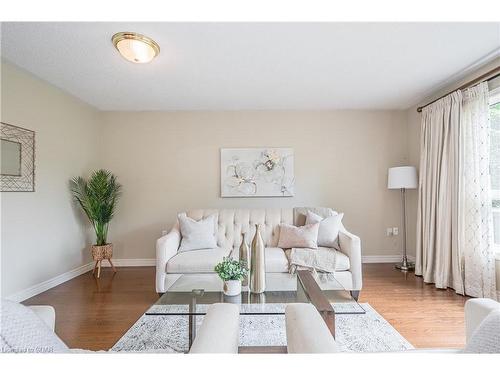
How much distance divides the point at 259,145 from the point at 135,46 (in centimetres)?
228

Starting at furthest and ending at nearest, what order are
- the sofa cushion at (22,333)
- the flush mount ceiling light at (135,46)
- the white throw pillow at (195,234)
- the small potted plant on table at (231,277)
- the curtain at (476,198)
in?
the white throw pillow at (195,234) < the curtain at (476,198) < the flush mount ceiling light at (135,46) < the small potted plant on table at (231,277) < the sofa cushion at (22,333)

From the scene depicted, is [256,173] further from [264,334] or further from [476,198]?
[476,198]

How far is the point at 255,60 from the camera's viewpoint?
257 centimetres

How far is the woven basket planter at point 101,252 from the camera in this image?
3479 mm

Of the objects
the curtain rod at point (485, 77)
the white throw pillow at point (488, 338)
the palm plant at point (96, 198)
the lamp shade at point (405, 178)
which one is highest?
the curtain rod at point (485, 77)

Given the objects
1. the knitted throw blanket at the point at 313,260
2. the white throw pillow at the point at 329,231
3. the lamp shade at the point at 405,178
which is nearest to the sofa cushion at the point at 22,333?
the knitted throw blanket at the point at 313,260

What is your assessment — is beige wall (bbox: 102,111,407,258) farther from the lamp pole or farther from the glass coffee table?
the glass coffee table

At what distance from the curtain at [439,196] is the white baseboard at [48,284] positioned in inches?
177

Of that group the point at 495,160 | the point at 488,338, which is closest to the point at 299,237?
the point at 495,160

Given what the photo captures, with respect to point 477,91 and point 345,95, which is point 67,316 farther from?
point 477,91

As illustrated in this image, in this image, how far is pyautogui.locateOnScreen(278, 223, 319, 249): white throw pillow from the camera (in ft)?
9.95

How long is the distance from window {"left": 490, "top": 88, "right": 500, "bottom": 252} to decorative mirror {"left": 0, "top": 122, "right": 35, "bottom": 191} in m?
4.81

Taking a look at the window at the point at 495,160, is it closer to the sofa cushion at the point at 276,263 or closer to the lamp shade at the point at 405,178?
the lamp shade at the point at 405,178

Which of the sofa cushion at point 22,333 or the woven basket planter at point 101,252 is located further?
the woven basket planter at point 101,252
